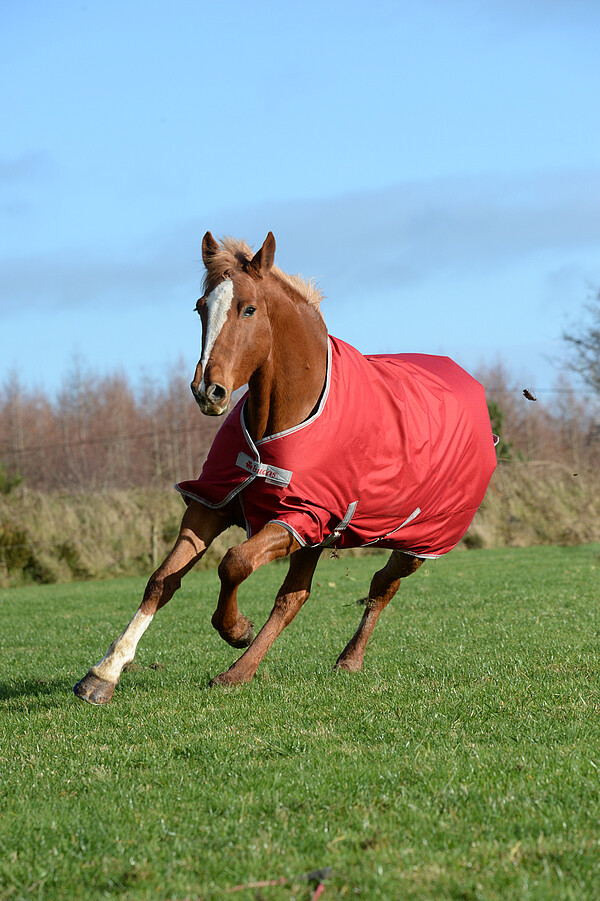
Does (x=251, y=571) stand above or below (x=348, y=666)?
above

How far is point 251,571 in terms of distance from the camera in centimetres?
539

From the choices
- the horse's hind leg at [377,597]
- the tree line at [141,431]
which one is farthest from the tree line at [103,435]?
the horse's hind leg at [377,597]

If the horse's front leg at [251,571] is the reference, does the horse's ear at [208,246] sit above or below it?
above

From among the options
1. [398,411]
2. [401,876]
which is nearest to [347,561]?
[398,411]

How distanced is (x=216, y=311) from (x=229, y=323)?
3.9 inches

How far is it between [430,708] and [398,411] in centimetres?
200

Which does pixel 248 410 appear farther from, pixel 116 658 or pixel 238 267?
pixel 116 658

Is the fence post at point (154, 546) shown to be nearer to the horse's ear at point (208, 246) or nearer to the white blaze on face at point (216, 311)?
the horse's ear at point (208, 246)

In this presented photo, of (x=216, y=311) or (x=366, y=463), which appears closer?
(x=216, y=311)

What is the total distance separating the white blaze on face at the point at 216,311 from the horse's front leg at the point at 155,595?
1.08 meters

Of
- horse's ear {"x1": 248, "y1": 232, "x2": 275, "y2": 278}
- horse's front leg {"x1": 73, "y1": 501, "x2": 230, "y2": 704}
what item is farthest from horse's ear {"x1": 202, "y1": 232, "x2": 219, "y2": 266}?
horse's front leg {"x1": 73, "y1": 501, "x2": 230, "y2": 704}

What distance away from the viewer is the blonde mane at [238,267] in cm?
542

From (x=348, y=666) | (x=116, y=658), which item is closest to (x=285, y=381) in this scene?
(x=116, y=658)

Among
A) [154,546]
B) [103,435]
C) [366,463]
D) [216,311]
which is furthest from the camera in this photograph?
[103,435]
